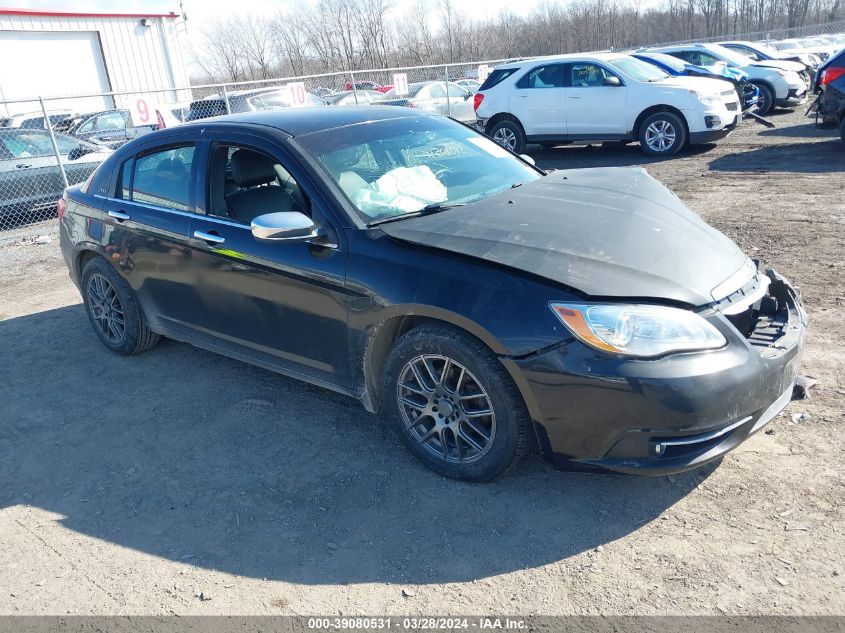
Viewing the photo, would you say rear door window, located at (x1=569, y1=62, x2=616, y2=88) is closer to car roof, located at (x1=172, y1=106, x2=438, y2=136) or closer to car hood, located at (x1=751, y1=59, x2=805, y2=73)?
car hood, located at (x1=751, y1=59, x2=805, y2=73)

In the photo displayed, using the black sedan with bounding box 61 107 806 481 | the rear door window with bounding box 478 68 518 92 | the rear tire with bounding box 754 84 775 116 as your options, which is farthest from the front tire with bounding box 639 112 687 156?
the black sedan with bounding box 61 107 806 481

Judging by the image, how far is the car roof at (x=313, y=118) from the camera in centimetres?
414

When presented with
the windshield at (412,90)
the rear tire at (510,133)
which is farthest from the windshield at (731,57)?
the windshield at (412,90)

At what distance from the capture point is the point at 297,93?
1562cm

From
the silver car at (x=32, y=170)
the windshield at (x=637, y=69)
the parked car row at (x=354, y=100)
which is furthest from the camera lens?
the parked car row at (x=354, y=100)

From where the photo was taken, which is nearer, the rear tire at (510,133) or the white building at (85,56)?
the rear tire at (510,133)

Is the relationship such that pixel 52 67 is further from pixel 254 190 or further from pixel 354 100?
pixel 254 190

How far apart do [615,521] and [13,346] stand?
519cm

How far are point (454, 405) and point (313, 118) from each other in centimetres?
211

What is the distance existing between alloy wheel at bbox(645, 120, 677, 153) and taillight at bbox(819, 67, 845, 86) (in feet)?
7.65

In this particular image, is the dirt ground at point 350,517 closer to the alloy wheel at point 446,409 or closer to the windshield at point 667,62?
the alloy wheel at point 446,409

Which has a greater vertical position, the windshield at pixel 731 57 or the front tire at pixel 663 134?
the windshield at pixel 731 57

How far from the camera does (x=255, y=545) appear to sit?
10.2 ft

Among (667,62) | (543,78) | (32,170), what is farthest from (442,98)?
(32,170)
